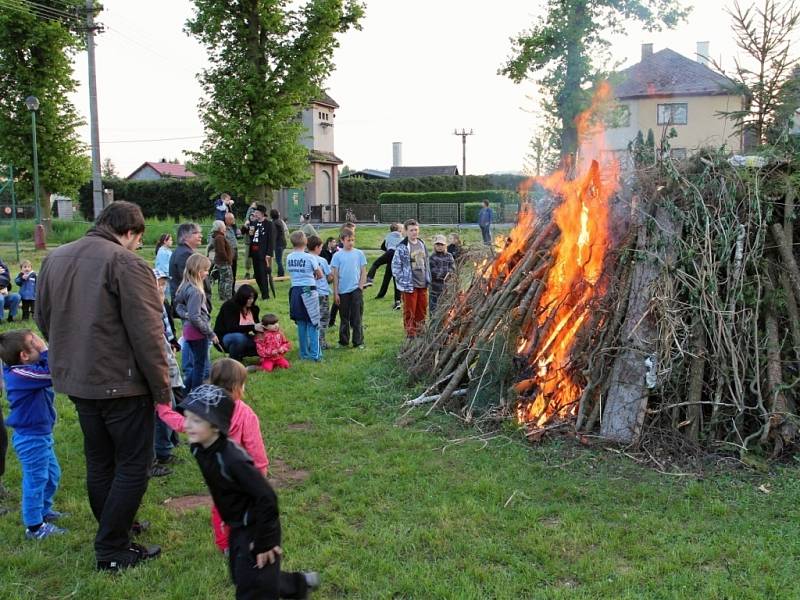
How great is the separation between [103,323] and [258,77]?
20678 mm

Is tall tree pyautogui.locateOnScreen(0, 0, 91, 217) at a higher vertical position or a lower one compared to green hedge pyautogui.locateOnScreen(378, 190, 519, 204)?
higher

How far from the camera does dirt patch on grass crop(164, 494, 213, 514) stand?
16.3 ft

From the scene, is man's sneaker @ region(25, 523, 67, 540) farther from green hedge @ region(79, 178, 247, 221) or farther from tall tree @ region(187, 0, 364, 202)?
green hedge @ region(79, 178, 247, 221)

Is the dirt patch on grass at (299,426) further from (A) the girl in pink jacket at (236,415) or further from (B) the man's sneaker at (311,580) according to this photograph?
(B) the man's sneaker at (311,580)

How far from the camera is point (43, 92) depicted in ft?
87.1

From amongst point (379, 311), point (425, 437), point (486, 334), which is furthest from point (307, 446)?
point (379, 311)

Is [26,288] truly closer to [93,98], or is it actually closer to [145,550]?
[93,98]

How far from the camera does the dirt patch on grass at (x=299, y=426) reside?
667 cm

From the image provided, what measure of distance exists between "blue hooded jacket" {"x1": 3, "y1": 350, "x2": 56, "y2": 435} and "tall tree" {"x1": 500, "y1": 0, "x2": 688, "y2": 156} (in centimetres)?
2168

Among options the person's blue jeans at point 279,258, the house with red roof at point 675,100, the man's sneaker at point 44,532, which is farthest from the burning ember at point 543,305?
the person's blue jeans at point 279,258

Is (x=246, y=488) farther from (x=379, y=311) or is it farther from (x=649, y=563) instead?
(x=379, y=311)

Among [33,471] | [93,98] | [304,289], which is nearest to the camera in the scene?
[33,471]

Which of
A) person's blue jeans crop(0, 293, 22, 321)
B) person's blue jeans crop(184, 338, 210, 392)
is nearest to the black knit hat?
person's blue jeans crop(184, 338, 210, 392)

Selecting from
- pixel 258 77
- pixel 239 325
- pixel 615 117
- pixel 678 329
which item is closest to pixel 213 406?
pixel 678 329
